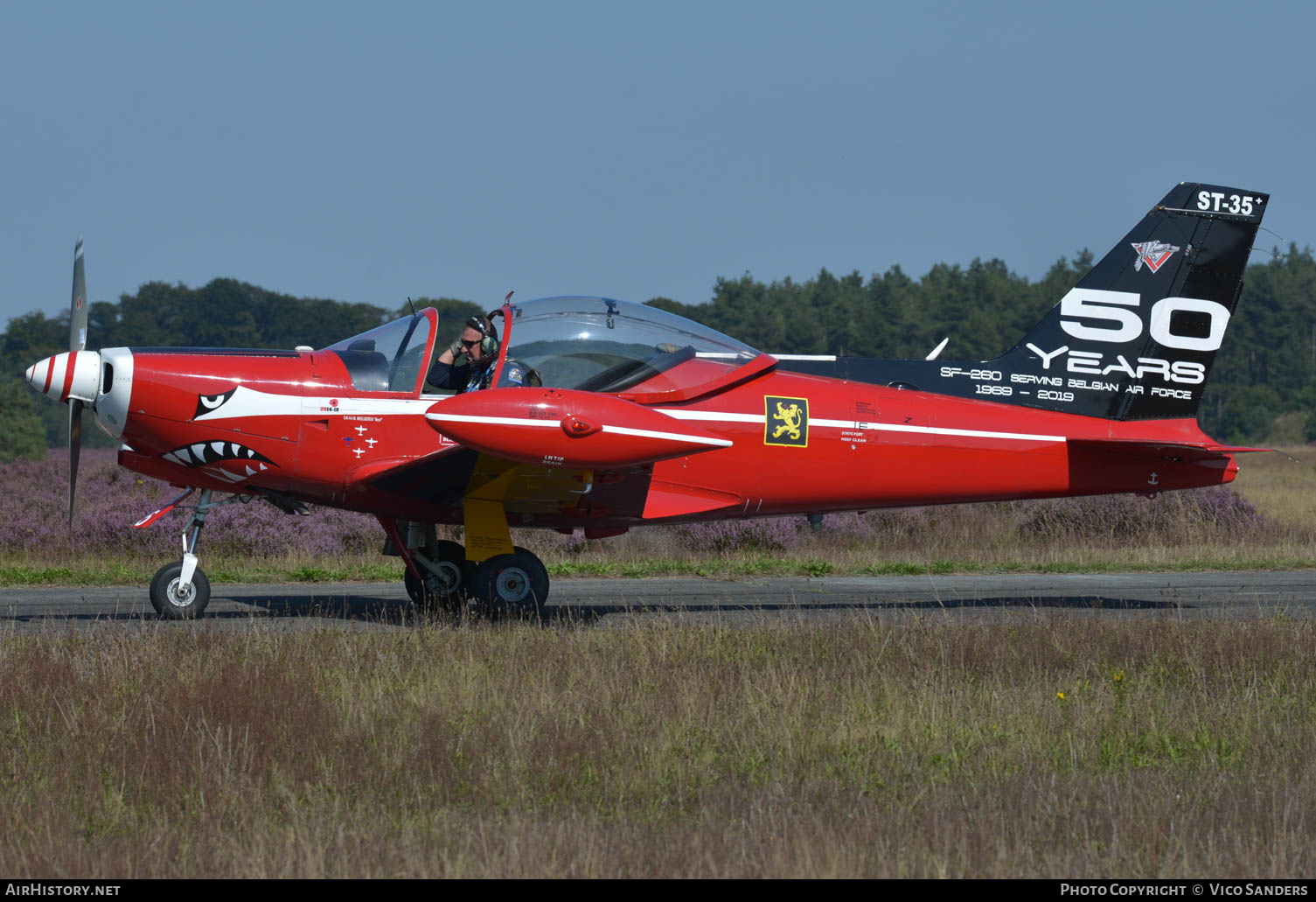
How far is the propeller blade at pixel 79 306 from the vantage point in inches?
416

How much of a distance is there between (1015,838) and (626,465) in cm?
534

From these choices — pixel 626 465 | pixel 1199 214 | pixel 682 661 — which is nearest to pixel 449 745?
pixel 682 661

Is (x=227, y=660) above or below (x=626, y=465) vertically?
below

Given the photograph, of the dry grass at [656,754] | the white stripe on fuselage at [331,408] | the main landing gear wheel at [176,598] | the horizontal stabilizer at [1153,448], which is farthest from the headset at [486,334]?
the horizontal stabilizer at [1153,448]

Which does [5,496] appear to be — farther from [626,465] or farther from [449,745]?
[449,745]

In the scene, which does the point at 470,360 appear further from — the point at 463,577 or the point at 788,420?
the point at 788,420

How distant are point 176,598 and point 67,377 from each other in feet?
6.39

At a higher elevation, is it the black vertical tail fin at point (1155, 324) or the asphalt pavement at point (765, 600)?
the black vertical tail fin at point (1155, 324)

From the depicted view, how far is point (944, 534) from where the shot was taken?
2098cm

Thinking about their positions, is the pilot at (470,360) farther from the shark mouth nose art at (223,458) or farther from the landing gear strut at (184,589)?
the landing gear strut at (184,589)

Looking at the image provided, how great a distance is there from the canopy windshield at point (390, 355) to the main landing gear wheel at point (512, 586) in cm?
162

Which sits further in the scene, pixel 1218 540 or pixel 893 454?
pixel 1218 540

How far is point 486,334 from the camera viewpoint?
410 inches

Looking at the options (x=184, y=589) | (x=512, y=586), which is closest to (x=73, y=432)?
(x=184, y=589)
